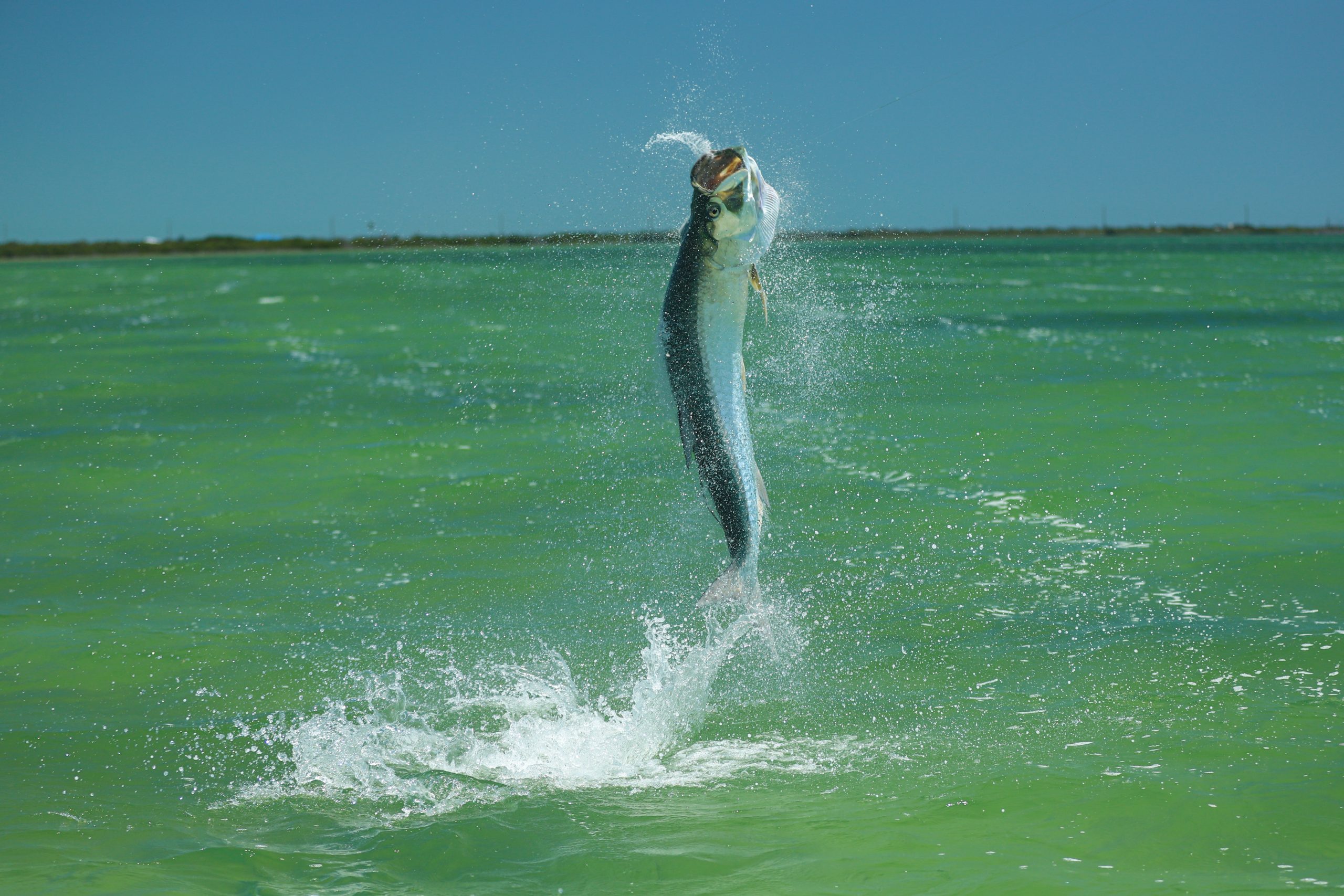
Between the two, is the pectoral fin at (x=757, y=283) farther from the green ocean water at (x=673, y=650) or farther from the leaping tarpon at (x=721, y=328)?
the green ocean water at (x=673, y=650)

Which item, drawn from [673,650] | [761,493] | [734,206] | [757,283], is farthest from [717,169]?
[673,650]

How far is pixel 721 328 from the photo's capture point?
453cm

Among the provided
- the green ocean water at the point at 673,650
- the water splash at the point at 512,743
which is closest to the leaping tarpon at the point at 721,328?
the green ocean water at the point at 673,650

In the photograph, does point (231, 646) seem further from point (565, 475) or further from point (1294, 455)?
point (1294, 455)

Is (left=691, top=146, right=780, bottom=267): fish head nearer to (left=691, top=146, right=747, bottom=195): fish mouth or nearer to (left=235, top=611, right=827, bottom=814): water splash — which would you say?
(left=691, top=146, right=747, bottom=195): fish mouth

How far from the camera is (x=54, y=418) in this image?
1844cm

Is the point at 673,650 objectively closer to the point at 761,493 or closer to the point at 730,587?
the point at 730,587

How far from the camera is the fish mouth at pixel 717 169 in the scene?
4176mm

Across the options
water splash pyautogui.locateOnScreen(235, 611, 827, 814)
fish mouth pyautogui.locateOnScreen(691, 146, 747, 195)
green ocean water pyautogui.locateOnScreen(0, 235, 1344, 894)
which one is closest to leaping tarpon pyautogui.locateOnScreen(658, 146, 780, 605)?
fish mouth pyautogui.locateOnScreen(691, 146, 747, 195)

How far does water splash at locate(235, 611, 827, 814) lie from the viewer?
18.4 feet

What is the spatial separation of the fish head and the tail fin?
1253 millimetres

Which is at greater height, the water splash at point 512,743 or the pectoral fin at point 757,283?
the pectoral fin at point 757,283

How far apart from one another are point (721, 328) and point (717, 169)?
0.58 meters

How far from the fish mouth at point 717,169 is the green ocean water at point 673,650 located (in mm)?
974
